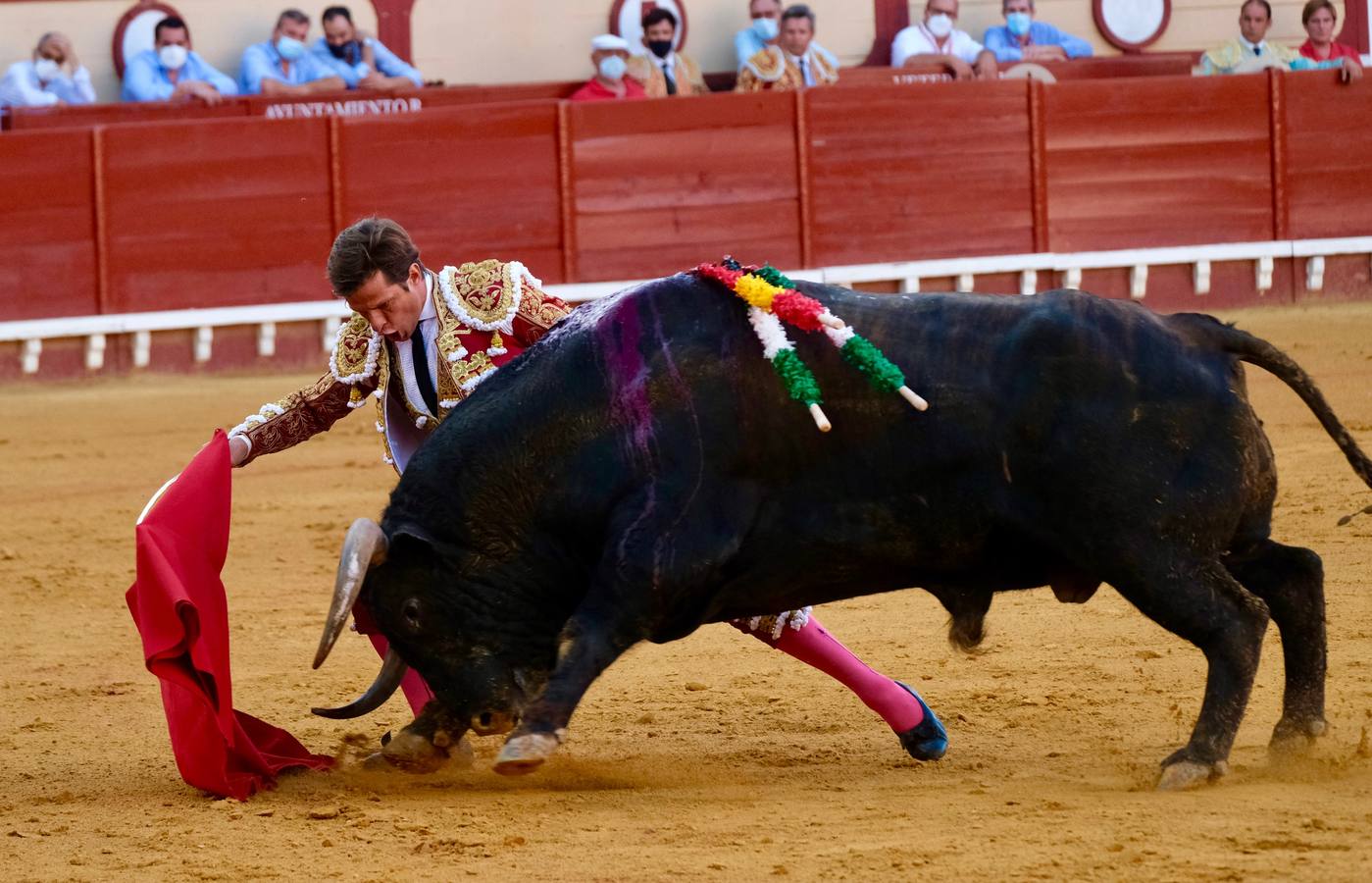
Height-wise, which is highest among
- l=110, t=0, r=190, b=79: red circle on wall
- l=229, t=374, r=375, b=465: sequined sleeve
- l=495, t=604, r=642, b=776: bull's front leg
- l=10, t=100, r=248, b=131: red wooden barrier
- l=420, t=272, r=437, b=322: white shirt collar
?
l=110, t=0, r=190, b=79: red circle on wall

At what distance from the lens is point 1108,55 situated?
38.4 ft

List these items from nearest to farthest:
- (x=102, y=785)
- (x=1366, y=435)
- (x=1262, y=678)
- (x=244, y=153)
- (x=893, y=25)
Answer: (x=102, y=785) → (x=1262, y=678) → (x=1366, y=435) → (x=244, y=153) → (x=893, y=25)

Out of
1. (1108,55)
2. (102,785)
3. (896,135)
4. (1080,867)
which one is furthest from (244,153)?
(1080,867)

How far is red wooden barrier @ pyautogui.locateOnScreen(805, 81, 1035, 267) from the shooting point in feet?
33.3

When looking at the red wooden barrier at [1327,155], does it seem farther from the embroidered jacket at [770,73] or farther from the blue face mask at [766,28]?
the blue face mask at [766,28]

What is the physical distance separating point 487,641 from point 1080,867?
1.23m

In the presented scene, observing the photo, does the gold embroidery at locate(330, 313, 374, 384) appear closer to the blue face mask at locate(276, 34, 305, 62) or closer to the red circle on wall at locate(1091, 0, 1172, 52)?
the blue face mask at locate(276, 34, 305, 62)

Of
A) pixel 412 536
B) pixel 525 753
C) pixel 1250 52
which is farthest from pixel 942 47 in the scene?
pixel 525 753

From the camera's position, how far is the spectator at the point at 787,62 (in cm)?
1021

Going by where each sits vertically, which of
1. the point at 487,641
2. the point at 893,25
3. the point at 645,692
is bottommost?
the point at 645,692

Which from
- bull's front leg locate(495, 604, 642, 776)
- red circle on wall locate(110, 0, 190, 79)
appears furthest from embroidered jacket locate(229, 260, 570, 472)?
red circle on wall locate(110, 0, 190, 79)

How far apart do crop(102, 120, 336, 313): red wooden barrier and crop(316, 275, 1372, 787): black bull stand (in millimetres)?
6521

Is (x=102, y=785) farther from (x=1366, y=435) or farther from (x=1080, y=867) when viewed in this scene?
(x=1366, y=435)

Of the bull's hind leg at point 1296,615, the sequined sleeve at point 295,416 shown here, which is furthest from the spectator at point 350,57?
the bull's hind leg at point 1296,615
